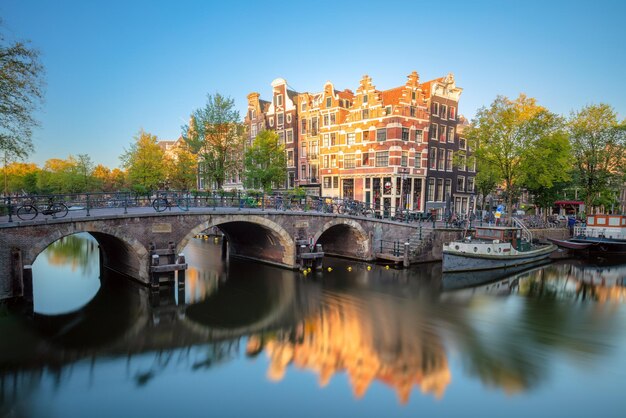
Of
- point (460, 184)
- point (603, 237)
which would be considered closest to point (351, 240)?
point (460, 184)

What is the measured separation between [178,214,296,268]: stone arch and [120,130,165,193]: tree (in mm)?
24738

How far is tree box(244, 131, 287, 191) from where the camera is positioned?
38.6 metres

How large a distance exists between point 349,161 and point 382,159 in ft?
13.8

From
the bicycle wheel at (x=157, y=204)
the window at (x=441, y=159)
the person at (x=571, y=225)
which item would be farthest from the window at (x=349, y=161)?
the bicycle wheel at (x=157, y=204)

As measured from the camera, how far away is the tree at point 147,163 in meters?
44.8

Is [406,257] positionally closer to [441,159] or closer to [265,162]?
[441,159]

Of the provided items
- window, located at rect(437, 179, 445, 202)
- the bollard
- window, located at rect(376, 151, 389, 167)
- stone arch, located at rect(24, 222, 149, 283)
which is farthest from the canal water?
window, located at rect(437, 179, 445, 202)

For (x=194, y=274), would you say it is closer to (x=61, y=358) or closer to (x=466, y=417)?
(x=61, y=358)

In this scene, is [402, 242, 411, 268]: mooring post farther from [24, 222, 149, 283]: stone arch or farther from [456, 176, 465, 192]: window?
[456, 176, 465, 192]: window

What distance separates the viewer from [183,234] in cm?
2025

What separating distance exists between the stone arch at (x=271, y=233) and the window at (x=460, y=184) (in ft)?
84.0

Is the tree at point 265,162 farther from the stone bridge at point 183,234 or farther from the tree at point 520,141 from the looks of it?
the tree at point 520,141

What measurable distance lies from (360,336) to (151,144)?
4048cm

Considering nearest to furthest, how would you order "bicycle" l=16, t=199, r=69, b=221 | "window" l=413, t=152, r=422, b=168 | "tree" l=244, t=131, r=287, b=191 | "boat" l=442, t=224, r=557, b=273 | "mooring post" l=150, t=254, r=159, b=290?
"bicycle" l=16, t=199, r=69, b=221
"mooring post" l=150, t=254, r=159, b=290
"boat" l=442, t=224, r=557, b=273
"window" l=413, t=152, r=422, b=168
"tree" l=244, t=131, r=287, b=191
